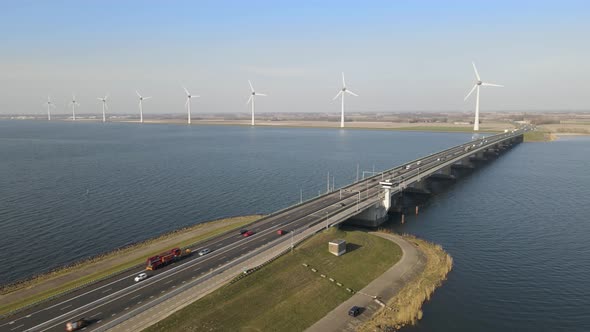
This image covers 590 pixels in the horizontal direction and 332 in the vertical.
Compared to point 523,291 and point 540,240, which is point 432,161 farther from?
point 523,291

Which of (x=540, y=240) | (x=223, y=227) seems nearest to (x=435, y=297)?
(x=540, y=240)

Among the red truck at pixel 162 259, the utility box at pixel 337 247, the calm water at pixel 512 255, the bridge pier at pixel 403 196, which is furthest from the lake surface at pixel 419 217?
the red truck at pixel 162 259

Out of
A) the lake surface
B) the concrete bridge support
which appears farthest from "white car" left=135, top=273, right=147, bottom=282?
the concrete bridge support

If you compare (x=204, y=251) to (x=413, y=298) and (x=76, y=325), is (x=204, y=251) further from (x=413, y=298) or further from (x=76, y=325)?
(x=413, y=298)

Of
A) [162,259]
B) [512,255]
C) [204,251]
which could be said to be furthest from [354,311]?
[512,255]

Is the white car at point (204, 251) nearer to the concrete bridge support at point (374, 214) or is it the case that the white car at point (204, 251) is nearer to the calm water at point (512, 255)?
the calm water at point (512, 255)

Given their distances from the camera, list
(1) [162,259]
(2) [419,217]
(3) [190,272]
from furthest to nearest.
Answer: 1. (2) [419,217]
2. (1) [162,259]
3. (3) [190,272]
